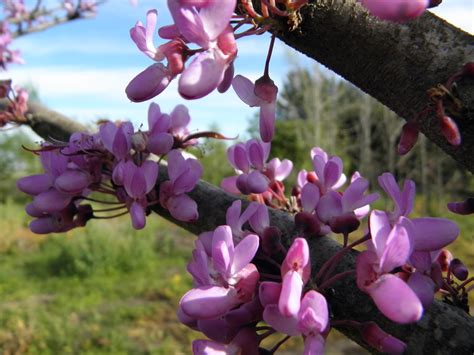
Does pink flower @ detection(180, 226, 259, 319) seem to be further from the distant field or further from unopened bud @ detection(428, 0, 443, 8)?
the distant field

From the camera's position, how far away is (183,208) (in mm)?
832

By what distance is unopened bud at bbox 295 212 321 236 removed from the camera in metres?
0.74

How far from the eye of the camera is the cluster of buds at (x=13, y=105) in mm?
1433

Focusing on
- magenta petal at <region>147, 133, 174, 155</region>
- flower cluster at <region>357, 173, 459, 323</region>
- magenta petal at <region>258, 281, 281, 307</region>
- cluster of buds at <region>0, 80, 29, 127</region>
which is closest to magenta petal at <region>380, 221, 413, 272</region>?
flower cluster at <region>357, 173, 459, 323</region>

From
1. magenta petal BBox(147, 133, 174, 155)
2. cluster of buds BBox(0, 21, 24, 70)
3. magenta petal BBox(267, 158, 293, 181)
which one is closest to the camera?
magenta petal BBox(147, 133, 174, 155)

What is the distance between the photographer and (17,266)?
815 cm

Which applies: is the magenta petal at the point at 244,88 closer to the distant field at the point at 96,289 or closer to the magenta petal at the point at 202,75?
the magenta petal at the point at 202,75

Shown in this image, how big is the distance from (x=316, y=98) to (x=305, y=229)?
504 inches

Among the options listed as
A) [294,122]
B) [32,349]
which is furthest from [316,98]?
[32,349]

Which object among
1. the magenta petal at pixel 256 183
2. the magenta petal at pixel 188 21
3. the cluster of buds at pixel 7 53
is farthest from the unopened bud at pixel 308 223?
the cluster of buds at pixel 7 53

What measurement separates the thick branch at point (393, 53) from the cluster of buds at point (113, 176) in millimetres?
320

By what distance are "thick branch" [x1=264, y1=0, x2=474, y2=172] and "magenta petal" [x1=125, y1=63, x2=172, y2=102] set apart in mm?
135

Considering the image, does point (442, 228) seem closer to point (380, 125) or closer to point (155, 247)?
point (155, 247)

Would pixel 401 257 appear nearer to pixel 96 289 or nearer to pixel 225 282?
pixel 225 282
